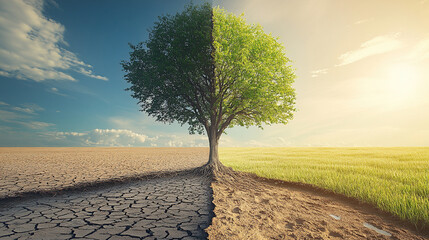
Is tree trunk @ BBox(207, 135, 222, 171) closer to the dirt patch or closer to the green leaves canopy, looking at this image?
the green leaves canopy

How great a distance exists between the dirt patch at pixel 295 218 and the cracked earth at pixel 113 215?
57cm

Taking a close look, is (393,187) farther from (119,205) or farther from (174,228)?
(119,205)

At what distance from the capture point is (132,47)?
14.5 metres

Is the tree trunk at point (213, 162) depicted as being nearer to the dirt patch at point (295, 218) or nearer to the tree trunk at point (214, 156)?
the tree trunk at point (214, 156)

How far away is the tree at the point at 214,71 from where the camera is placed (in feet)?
38.3

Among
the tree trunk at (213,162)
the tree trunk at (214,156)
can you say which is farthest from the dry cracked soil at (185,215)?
the tree trunk at (214,156)

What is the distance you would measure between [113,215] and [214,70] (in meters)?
9.05

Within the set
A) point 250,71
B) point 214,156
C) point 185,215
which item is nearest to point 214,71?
point 250,71

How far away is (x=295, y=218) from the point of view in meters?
5.90

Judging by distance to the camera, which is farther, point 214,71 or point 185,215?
point 214,71

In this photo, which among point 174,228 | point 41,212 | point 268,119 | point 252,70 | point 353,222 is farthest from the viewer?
point 268,119

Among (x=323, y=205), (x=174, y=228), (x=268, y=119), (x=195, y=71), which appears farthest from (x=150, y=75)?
(x=323, y=205)

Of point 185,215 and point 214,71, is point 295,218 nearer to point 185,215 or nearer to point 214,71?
point 185,215

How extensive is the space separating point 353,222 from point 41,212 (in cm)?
954
